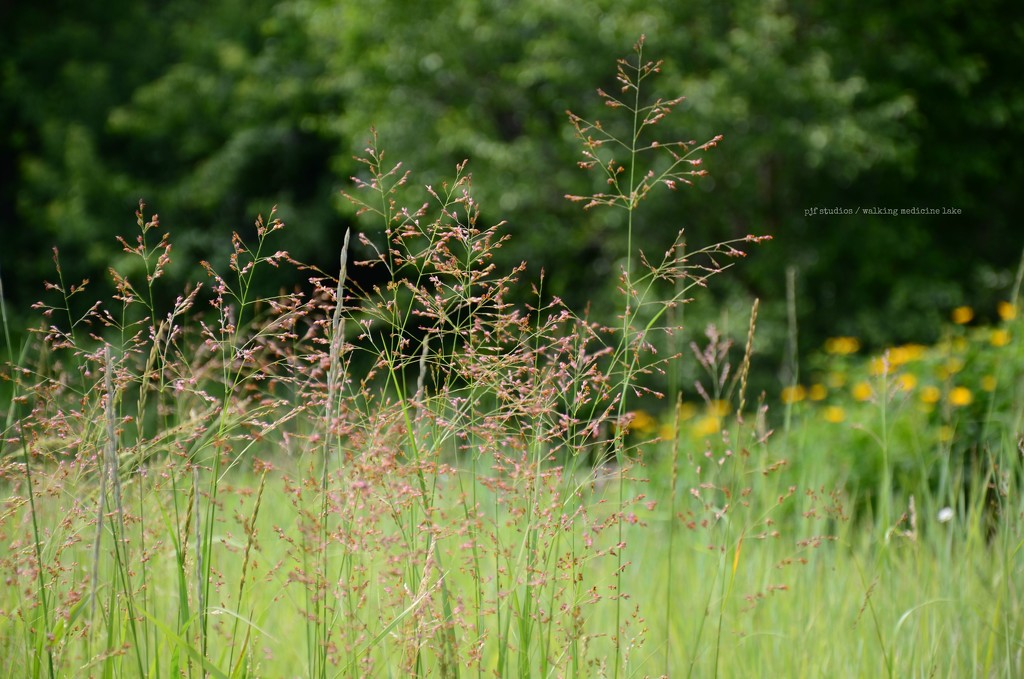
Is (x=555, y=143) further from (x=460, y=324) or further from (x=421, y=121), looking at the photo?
(x=460, y=324)

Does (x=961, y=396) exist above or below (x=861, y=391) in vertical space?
above

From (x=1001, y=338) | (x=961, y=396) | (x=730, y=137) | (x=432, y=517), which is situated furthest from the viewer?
(x=730, y=137)

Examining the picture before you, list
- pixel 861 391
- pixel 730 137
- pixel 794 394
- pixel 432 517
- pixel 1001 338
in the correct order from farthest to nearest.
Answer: pixel 730 137
pixel 861 391
pixel 1001 338
pixel 794 394
pixel 432 517

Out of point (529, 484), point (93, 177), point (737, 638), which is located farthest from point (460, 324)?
point (93, 177)

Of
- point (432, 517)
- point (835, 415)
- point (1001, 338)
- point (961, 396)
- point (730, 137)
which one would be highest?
point (730, 137)

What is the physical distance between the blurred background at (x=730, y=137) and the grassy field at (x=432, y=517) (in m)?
4.78

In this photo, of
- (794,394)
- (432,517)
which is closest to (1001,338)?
(794,394)

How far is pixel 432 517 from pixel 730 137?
7.13 m

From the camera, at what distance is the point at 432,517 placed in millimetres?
1589

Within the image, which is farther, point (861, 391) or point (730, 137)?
point (730, 137)

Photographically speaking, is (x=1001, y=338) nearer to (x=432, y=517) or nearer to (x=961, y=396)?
(x=961, y=396)

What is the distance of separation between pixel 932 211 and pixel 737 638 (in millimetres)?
7327

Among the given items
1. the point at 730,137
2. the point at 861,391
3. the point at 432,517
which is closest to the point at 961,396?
the point at 861,391

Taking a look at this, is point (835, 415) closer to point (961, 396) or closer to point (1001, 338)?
point (961, 396)
